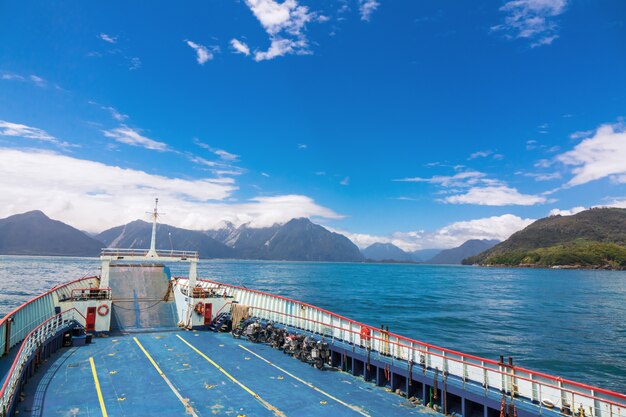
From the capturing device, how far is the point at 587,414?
10.7 metres

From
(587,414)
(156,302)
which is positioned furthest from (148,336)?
(587,414)

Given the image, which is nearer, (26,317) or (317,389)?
(317,389)

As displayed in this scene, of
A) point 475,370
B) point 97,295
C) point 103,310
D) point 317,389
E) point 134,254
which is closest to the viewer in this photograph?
point 475,370

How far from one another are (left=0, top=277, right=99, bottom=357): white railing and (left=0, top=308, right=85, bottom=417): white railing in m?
0.78

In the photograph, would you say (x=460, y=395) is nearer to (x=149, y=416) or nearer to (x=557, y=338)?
(x=149, y=416)

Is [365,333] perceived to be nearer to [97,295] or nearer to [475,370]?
[475,370]

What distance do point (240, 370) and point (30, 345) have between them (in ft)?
29.7

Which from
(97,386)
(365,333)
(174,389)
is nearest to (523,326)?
(365,333)

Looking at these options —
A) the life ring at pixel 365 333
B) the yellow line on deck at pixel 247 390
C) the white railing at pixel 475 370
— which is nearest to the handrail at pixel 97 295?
the yellow line on deck at pixel 247 390

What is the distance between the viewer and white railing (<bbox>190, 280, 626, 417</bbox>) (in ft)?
35.3

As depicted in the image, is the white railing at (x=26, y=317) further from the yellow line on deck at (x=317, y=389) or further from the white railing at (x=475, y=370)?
the white railing at (x=475, y=370)

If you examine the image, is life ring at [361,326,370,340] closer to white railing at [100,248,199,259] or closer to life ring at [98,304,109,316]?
white railing at [100,248,199,259]

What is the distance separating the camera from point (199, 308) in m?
25.0

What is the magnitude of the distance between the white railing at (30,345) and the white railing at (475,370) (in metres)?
12.1
